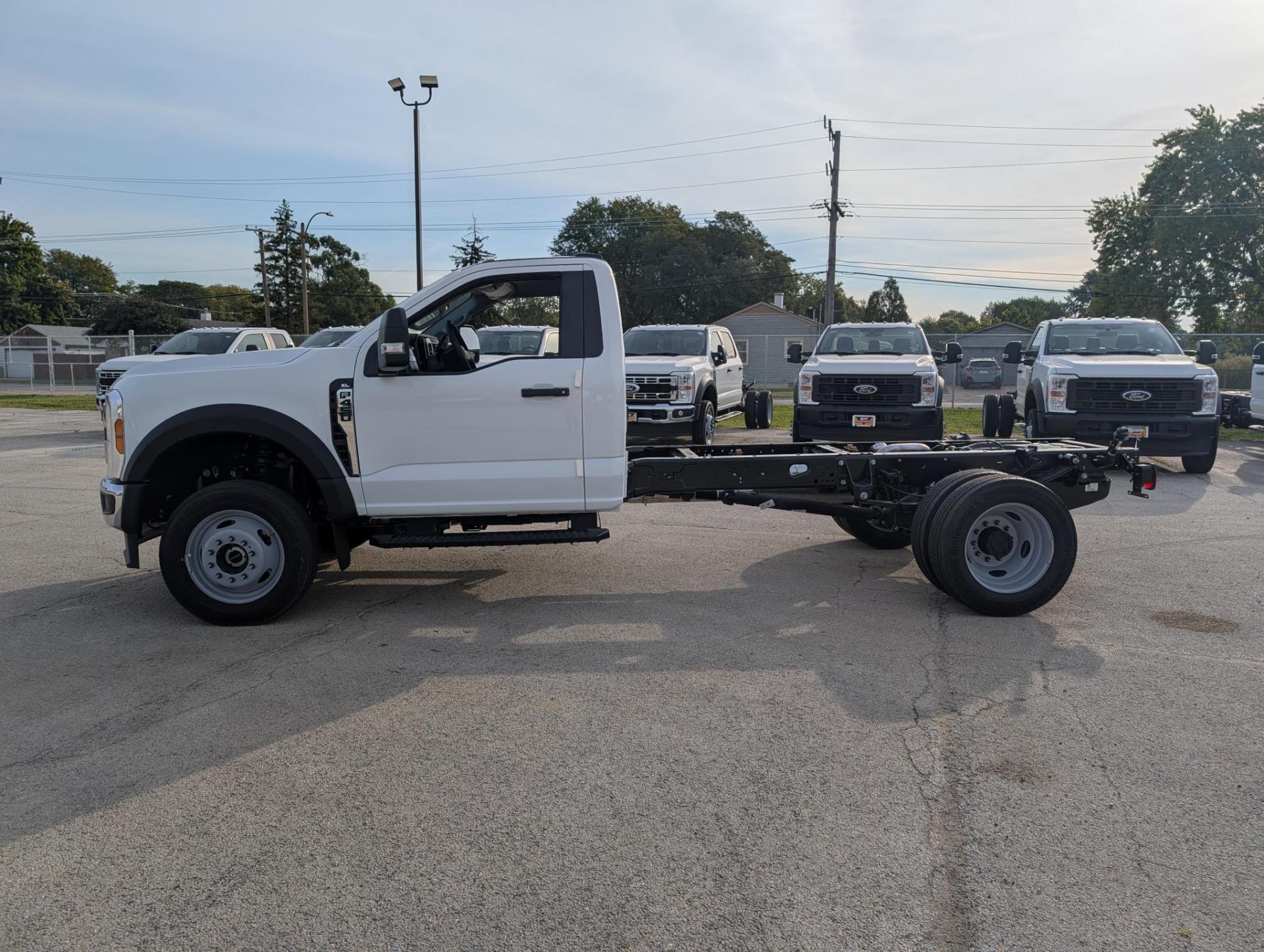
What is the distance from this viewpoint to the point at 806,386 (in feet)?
43.7

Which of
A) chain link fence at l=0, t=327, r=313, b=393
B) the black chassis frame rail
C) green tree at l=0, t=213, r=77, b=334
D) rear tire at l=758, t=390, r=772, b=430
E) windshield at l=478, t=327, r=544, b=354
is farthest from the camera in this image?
green tree at l=0, t=213, r=77, b=334

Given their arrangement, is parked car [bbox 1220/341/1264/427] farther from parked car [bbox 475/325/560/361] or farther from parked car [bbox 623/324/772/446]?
parked car [bbox 475/325/560/361]

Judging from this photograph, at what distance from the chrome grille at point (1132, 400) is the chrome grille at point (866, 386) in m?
2.00

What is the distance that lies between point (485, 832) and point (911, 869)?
1.49 meters

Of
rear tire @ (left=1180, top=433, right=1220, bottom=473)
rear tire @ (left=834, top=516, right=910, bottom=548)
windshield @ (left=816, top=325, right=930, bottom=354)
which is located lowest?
rear tire @ (left=834, top=516, right=910, bottom=548)

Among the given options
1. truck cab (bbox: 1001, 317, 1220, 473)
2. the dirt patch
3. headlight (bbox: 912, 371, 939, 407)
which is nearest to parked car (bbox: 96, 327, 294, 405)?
headlight (bbox: 912, 371, 939, 407)

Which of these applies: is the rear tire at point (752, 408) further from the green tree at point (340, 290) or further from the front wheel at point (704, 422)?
the green tree at point (340, 290)

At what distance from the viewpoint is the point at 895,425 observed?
13.0m

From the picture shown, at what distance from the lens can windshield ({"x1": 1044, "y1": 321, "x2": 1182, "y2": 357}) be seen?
Answer: 13469 mm

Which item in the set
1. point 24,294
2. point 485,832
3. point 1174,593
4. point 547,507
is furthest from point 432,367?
point 24,294

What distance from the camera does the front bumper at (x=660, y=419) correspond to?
15047 millimetres

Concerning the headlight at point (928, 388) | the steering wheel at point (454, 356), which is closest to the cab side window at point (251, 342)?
the headlight at point (928, 388)

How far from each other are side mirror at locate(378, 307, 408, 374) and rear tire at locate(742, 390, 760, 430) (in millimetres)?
13263

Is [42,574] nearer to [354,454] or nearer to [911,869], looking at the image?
[354,454]
